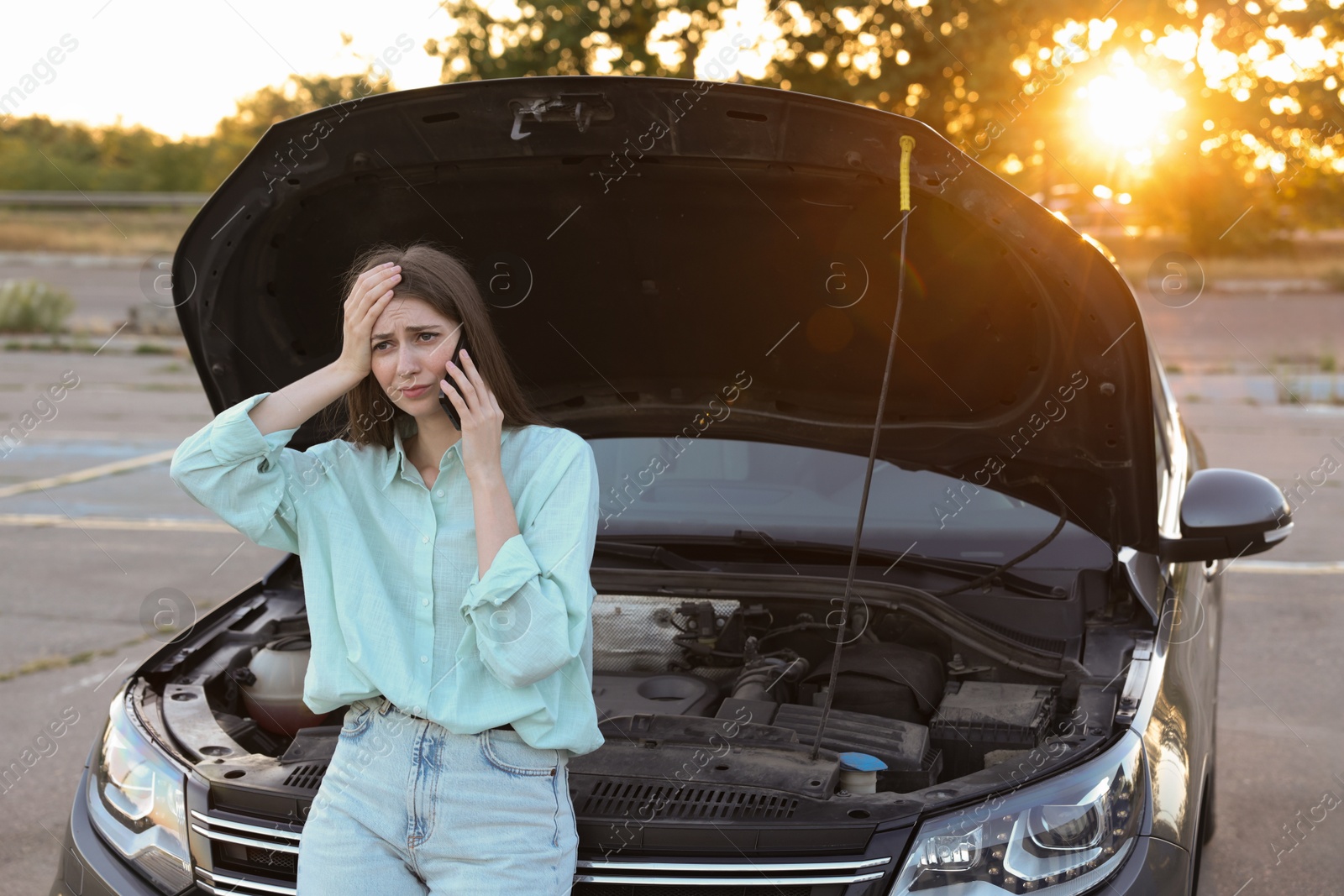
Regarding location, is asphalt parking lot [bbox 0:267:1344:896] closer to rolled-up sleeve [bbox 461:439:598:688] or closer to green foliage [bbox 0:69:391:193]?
rolled-up sleeve [bbox 461:439:598:688]

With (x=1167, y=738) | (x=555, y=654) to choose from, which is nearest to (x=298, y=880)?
(x=555, y=654)

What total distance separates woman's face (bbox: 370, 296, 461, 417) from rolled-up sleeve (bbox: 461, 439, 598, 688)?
33 cm

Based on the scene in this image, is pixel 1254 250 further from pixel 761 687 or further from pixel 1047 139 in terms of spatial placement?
pixel 761 687

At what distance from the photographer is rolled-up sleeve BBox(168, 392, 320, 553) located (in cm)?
218

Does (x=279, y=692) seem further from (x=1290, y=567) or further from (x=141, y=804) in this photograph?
(x=1290, y=567)

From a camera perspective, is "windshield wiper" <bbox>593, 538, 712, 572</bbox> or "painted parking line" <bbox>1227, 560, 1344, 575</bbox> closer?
"windshield wiper" <bbox>593, 538, 712, 572</bbox>

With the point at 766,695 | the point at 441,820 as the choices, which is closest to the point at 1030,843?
the point at 766,695

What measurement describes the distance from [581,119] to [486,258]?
62cm

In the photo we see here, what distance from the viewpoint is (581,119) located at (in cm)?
241

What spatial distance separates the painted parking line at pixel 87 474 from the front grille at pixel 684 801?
26.5 ft

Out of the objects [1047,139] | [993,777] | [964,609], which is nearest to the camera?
[993,777]

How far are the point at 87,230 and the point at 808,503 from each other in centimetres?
3669

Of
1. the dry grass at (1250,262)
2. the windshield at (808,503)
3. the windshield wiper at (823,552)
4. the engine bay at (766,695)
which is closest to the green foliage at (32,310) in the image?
the engine bay at (766,695)

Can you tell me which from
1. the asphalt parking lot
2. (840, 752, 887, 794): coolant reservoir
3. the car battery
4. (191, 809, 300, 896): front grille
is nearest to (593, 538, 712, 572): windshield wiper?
the car battery
